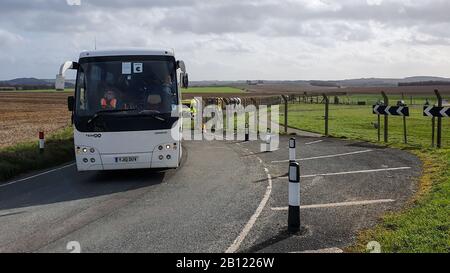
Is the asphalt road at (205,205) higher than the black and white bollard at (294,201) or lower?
lower

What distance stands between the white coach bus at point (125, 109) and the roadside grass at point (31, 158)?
3.16 m

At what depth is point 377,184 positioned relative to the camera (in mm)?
10633

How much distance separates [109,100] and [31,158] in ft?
15.9

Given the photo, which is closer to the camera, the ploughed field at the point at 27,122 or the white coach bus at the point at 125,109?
the white coach bus at the point at 125,109

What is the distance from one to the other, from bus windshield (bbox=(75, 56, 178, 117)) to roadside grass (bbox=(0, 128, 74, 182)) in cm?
348

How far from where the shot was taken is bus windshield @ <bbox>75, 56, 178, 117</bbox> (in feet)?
38.7

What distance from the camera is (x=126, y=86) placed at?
12.0 m

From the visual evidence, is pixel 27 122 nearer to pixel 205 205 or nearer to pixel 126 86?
pixel 126 86

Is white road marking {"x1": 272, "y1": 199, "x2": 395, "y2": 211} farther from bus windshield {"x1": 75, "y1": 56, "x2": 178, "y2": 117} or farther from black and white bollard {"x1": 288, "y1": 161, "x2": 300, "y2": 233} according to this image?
bus windshield {"x1": 75, "y1": 56, "x2": 178, "y2": 117}

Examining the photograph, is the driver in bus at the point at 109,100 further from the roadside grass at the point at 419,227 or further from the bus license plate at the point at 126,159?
the roadside grass at the point at 419,227

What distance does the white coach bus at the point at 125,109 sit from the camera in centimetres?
1155

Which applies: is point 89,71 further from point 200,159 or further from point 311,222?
point 311,222

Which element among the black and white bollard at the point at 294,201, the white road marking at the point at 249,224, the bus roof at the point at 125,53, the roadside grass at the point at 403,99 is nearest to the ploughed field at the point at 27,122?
the bus roof at the point at 125,53
